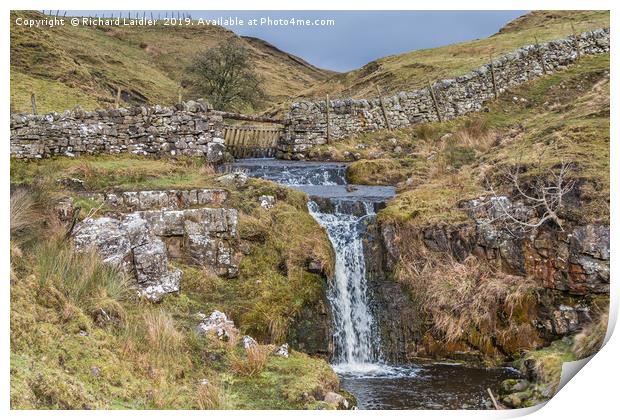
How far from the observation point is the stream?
332 inches

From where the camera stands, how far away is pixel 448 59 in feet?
96.8

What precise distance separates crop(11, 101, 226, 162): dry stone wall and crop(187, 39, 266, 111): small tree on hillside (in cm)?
1332

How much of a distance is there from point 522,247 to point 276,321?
4.84 metres

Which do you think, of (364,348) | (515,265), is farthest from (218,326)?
(515,265)

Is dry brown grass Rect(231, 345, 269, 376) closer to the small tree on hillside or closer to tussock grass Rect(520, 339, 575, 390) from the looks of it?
tussock grass Rect(520, 339, 575, 390)

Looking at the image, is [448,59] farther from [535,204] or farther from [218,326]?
[218,326]

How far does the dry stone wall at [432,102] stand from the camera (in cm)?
1927

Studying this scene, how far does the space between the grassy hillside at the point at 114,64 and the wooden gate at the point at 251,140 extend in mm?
6732

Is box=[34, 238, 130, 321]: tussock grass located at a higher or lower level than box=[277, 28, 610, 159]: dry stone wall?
lower

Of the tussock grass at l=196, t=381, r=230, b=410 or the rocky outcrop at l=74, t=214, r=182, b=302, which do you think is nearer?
the tussock grass at l=196, t=381, r=230, b=410

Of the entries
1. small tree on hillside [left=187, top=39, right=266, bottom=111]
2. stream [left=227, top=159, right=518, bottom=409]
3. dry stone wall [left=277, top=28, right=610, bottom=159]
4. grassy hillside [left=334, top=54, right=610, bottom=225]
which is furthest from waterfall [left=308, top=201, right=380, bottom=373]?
small tree on hillside [left=187, top=39, right=266, bottom=111]

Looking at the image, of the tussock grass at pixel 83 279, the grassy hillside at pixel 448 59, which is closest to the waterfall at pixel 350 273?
the tussock grass at pixel 83 279

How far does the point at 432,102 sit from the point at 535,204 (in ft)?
32.9
